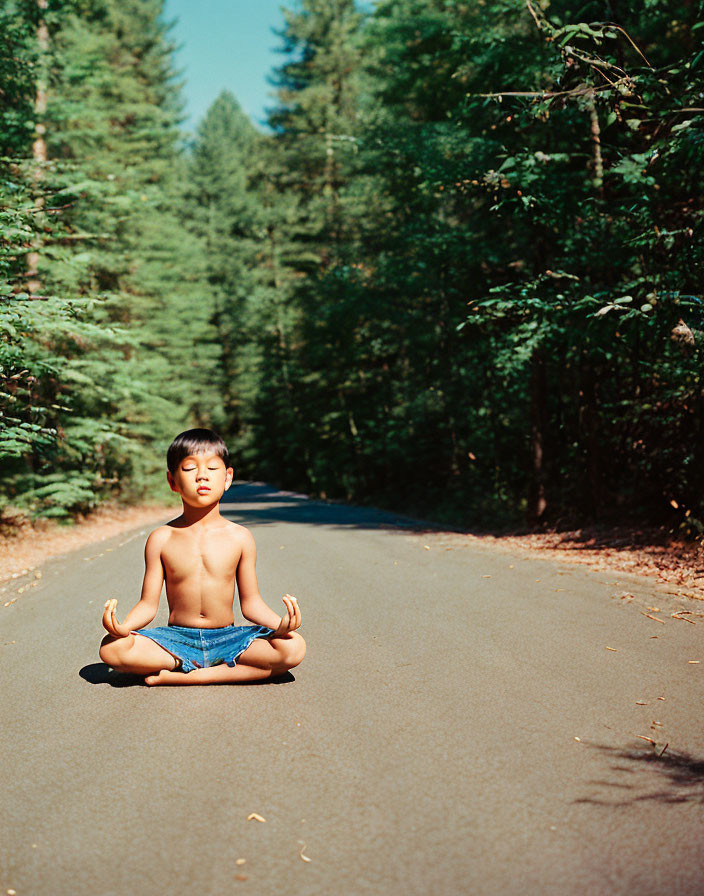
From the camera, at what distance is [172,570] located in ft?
15.3

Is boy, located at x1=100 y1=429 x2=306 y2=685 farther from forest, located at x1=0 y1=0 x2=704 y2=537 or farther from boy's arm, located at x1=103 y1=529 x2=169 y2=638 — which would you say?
forest, located at x1=0 y1=0 x2=704 y2=537

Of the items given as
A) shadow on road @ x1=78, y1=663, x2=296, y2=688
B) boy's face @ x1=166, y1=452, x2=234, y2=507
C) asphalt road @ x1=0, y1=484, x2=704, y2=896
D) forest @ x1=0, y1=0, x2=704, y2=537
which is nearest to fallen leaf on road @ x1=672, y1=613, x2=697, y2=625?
asphalt road @ x1=0, y1=484, x2=704, y2=896

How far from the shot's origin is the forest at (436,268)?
368 inches

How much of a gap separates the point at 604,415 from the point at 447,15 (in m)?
10.8

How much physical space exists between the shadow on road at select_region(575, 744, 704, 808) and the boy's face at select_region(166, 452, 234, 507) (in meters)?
2.63

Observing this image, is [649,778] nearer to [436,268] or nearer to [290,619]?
[290,619]

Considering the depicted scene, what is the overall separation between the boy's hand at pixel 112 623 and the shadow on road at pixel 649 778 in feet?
8.70

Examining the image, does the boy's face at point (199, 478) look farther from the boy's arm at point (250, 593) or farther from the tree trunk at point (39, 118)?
the tree trunk at point (39, 118)

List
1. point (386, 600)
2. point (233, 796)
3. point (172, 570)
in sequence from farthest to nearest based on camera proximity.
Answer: point (386, 600) → point (172, 570) → point (233, 796)

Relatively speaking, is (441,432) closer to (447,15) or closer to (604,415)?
(604,415)

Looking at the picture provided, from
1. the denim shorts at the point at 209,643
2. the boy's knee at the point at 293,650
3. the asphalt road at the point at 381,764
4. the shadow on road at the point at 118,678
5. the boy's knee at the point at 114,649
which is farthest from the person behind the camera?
the shadow on road at the point at 118,678

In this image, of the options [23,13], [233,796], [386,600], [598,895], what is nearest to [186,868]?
[233,796]

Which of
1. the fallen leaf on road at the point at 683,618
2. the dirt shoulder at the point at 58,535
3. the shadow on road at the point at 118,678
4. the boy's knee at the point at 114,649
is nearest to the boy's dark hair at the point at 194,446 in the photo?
the boy's knee at the point at 114,649

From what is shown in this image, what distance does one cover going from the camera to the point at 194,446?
15.3 feet
